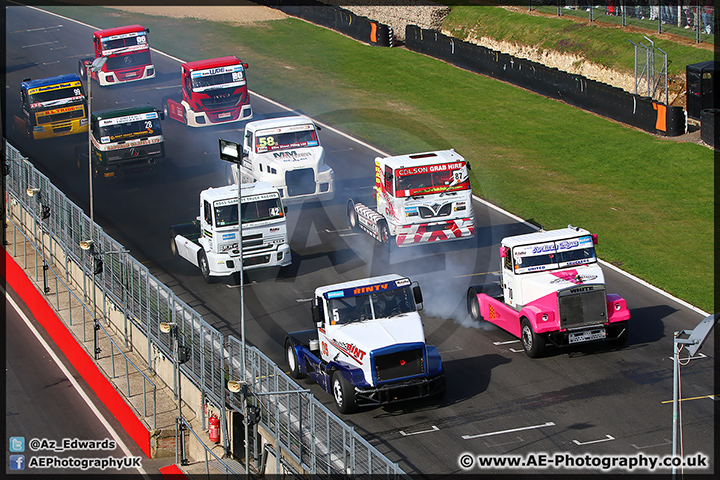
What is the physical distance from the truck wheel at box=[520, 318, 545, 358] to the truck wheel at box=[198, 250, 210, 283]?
31.3 ft

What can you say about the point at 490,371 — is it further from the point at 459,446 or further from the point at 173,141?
the point at 173,141

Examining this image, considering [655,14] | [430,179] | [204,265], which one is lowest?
[204,265]

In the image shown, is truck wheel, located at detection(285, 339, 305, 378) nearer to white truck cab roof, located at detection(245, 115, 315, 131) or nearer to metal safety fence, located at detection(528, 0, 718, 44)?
white truck cab roof, located at detection(245, 115, 315, 131)

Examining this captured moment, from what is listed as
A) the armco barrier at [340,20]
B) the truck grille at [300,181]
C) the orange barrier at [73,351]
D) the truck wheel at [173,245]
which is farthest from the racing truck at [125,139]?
the armco barrier at [340,20]

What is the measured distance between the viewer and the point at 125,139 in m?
35.3

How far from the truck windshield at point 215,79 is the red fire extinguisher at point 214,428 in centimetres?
2324

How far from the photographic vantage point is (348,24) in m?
59.5

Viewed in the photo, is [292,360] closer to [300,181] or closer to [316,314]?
[316,314]

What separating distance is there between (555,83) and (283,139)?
1879cm

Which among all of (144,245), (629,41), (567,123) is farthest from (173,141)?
(629,41)

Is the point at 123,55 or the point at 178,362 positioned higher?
the point at 123,55

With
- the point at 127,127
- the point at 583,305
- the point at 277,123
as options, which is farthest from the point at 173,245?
the point at 583,305

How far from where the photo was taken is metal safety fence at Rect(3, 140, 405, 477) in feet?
52.9

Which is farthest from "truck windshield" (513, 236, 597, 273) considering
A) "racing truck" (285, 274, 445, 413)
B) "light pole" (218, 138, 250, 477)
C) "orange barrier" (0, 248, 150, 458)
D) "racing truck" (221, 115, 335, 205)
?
"racing truck" (221, 115, 335, 205)
